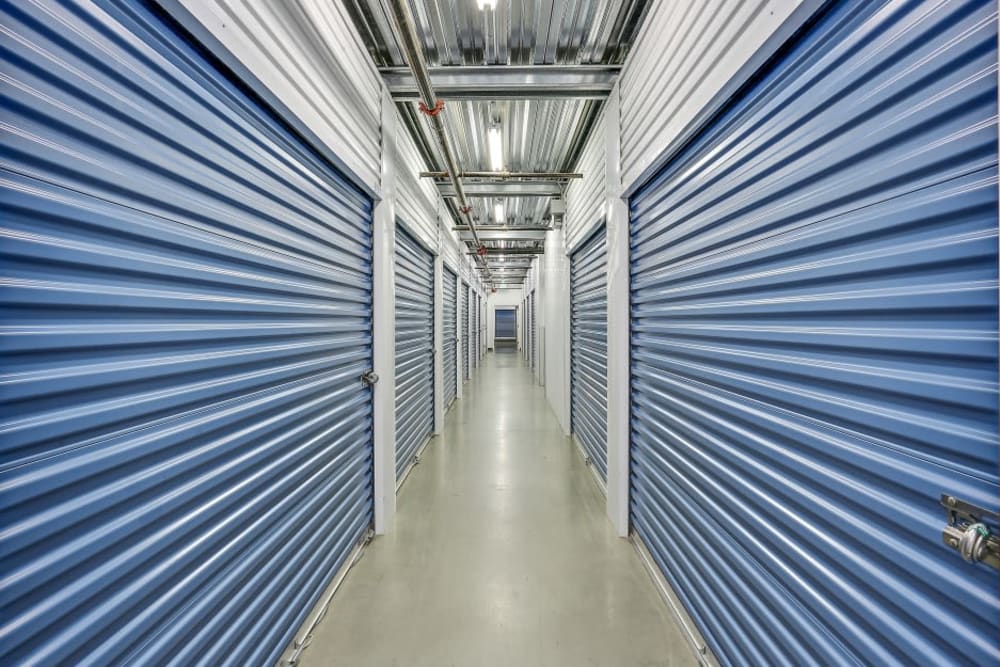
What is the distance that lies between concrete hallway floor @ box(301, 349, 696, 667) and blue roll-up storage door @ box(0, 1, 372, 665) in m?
0.48

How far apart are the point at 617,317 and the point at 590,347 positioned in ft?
4.30

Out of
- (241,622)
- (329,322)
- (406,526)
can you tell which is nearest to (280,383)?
(329,322)

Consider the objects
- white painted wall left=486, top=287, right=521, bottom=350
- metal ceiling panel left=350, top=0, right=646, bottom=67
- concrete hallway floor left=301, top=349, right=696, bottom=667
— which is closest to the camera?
concrete hallway floor left=301, top=349, right=696, bottom=667

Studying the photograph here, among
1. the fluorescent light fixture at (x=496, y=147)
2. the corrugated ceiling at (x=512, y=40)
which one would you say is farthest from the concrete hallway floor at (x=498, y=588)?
the fluorescent light fixture at (x=496, y=147)

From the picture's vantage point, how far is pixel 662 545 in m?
2.17

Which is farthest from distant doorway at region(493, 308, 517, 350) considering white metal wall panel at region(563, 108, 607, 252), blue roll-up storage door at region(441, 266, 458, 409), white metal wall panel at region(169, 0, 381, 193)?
white metal wall panel at region(169, 0, 381, 193)

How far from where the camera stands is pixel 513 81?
259cm

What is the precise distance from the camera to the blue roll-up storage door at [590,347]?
339cm

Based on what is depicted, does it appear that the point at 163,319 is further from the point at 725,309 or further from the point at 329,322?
the point at 725,309

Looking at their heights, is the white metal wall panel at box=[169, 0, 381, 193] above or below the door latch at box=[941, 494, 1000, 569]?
above

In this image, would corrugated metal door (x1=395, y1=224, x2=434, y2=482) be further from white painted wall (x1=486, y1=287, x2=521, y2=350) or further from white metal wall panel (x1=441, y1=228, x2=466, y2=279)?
white painted wall (x1=486, y1=287, x2=521, y2=350)

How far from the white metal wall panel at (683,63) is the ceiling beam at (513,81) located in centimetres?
21

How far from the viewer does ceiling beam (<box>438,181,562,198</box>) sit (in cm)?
481

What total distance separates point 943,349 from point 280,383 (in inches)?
83.3
